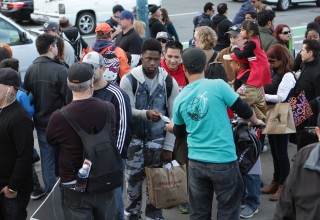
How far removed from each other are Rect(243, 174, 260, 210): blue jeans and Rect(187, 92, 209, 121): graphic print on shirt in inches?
62.1

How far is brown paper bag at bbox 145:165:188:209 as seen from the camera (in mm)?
5516

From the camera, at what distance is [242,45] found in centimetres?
650

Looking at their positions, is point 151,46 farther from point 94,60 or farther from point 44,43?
point 44,43

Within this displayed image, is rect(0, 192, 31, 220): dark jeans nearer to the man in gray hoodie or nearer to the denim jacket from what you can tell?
the man in gray hoodie

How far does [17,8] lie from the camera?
64.9 ft

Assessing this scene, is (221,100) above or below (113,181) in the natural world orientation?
above

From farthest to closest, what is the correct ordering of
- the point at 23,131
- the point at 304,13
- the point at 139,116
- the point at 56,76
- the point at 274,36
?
the point at 304,13 → the point at 274,36 → the point at 56,76 → the point at 139,116 → the point at 23,131

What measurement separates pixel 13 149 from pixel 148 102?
4.62ft

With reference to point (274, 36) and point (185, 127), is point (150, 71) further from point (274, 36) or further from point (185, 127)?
point (274, 36)

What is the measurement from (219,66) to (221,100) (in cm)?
114

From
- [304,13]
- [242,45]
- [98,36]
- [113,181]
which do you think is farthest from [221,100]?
[304,13]

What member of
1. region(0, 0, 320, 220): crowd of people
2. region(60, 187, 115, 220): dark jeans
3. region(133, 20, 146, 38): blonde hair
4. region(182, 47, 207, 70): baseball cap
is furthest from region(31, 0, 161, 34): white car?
region(60, 187, 115, 220): dark jeans

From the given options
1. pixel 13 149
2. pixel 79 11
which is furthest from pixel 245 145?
pixel 79 11

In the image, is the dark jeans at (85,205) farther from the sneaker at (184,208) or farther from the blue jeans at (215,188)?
the sneaker at (184,208)
